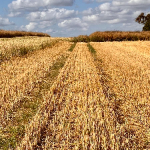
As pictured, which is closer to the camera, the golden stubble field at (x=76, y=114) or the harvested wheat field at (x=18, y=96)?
the golden stubble field at (x=76, y=114)

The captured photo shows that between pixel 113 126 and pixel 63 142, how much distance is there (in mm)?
1175

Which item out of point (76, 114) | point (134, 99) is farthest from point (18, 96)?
point (134, 99)

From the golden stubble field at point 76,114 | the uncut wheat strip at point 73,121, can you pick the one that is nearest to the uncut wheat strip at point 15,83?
the golden stubble field at point 76,114

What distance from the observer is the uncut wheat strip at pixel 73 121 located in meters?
4.38

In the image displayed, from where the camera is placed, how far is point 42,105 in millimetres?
6352

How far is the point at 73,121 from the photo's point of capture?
5.35m

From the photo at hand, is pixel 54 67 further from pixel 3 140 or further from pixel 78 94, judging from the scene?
pixel 3 140

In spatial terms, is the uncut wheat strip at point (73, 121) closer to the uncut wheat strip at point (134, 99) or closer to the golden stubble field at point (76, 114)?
the golden stubble field at point (76, 114)

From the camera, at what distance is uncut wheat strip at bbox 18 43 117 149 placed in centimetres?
438

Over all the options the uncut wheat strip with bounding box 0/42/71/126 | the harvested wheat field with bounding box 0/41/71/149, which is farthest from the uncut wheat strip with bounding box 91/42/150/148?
the uncut wheat strip with bounding box 0/42/71/126

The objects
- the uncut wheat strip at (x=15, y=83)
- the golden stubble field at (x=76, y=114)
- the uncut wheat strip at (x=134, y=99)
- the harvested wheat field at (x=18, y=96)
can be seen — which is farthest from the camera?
the uncut wheat strip at (x=15, y=83)

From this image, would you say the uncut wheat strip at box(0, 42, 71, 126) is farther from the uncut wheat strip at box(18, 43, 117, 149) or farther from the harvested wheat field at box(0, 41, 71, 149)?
the uncut wheat strip at box(18, 43, 117, 149)

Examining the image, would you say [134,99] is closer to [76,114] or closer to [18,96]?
[76,114]

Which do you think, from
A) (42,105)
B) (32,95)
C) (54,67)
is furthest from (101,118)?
(54,67)
